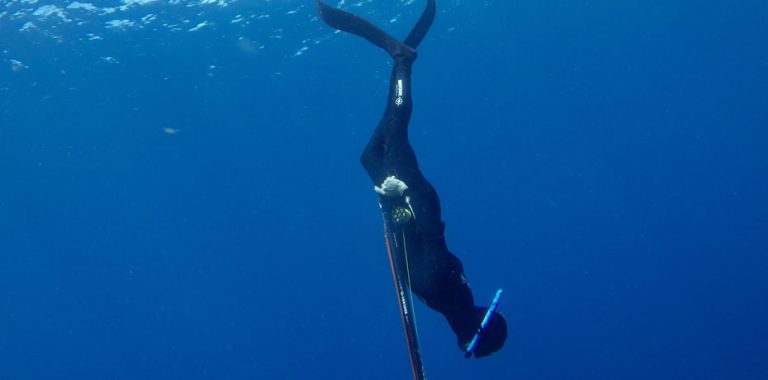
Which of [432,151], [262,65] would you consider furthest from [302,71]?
[432,151]

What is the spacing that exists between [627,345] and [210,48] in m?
24.3

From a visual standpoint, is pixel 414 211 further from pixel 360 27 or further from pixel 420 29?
pixel 420 29

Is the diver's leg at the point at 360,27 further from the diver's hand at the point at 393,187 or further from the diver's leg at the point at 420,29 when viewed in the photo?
the diver's hand at the point at 393,187

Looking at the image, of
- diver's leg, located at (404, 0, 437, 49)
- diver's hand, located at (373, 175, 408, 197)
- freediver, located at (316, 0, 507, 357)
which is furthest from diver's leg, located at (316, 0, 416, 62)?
diver's hand, located at (373, 175, 408, 197)

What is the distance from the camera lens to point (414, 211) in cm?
520

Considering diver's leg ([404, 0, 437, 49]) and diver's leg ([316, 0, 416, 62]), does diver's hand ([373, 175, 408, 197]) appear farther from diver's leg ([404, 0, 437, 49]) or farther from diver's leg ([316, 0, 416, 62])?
diver's leg ([404, 0, 437, 49])

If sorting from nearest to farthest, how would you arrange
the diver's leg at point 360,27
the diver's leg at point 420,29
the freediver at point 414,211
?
the freediver at point 414,211 → the diver's leg at point 360,27 → the diver's leg at point 420,29

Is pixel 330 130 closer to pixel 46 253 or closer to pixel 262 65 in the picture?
pixel 262 65

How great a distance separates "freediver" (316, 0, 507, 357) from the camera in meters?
5.00

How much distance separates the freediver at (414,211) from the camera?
5.00 meters

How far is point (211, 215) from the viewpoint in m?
43.5

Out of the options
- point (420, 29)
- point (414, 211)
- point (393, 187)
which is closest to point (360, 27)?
point (420, 29)

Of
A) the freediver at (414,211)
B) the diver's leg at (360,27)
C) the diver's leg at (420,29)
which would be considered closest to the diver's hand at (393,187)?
the freediver at (414,211)

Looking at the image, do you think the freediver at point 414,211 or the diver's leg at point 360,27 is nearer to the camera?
the freediver at point 414,211
